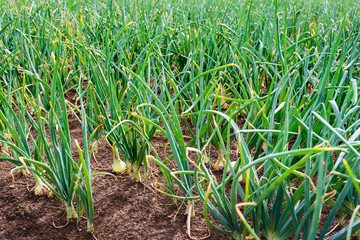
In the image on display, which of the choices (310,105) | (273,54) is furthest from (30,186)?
(273,54)

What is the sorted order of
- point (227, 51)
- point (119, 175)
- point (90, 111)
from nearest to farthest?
point (119, 175) → point (90, 111) → point (227, 51)

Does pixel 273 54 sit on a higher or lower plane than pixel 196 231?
higher

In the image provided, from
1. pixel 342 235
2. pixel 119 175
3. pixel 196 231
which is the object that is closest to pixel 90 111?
pixel 119 175

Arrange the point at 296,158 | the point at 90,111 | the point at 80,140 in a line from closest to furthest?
the point at 296,158 < the point at 90,111 < the point at 80,140

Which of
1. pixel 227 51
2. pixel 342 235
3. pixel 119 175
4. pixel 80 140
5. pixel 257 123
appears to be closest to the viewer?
pixel 342 235

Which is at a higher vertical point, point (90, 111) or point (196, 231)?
point (90, 111)

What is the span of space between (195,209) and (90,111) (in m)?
0.57

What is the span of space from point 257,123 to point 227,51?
623 millimetres

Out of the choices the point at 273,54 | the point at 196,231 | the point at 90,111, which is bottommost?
the point at 196,231

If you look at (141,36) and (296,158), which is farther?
(141,36)

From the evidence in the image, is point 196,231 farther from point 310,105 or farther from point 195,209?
point 310,105

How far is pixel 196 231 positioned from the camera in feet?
3.12

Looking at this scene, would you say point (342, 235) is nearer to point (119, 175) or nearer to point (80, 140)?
point (119, 175)

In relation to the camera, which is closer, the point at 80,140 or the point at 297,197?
the point at 297,197
